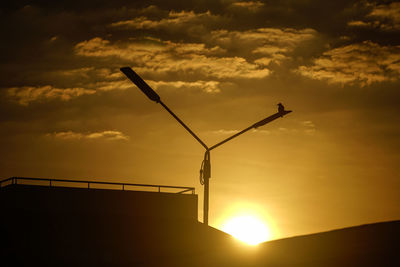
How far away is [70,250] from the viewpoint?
1058 inches

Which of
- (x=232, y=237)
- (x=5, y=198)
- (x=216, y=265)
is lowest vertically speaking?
(x=216, y=265)

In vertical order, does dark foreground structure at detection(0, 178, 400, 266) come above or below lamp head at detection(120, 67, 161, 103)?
below

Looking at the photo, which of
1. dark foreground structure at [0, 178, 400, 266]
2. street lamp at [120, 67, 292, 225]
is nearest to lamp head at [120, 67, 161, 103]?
street lamp at [120, 67, 292, 225]

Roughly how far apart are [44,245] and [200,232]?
7566 mm

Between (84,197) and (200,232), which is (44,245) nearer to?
(84,197)

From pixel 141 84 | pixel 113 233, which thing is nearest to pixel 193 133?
pixel 141 84

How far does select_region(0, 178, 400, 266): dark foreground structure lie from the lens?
22.5m

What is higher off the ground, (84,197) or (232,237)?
(84,197)

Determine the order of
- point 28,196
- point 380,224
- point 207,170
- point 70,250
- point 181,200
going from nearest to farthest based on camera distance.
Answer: point 380,224
point 207,170
point 70,250
point 28,196
point 181,200

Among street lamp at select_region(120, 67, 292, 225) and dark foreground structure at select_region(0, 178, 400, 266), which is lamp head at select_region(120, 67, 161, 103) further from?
dark foreground structure at select_region(0, 178, 400, 266)

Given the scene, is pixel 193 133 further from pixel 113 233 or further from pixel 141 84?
pixel 113 233

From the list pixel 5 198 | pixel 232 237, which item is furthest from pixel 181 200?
pixel 5 198

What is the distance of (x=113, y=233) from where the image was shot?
28.4 metres

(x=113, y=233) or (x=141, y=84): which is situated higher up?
(x=141, y=84)
